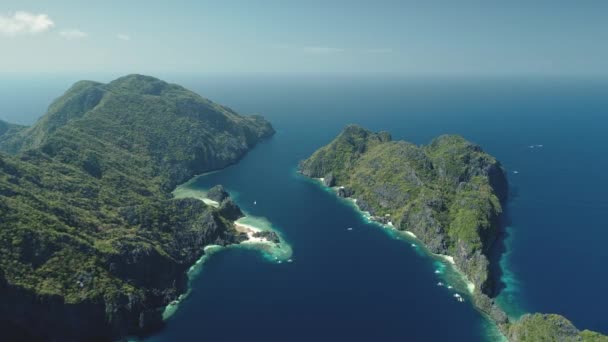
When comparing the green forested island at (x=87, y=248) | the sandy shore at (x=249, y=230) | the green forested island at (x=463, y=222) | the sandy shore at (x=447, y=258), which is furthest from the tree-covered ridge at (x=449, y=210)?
the green forested island at (x=87, y=248)

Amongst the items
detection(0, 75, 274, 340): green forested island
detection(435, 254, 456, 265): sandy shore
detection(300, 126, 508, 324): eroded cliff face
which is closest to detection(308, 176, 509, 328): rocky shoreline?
detection(435, 254, 456, 265): sandy shore

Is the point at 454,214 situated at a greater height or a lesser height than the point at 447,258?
greater

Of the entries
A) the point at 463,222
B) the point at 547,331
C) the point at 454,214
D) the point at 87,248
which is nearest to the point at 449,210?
the point at 454,214

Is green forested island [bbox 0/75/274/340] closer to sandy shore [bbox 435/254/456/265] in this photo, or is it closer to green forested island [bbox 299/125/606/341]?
green forested island [bbox 299/125/606/341]

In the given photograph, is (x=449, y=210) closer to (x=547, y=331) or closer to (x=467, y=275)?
(x=467, y=275)

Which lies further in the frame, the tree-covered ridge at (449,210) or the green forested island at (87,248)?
the tree-covered ridge at (449,210)

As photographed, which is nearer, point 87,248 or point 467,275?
point 87,248

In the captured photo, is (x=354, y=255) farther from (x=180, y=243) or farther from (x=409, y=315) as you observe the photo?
(x=180, y=243)

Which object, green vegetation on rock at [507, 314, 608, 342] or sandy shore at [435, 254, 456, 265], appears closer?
green vegetation on rock at [507, 314, 608, 342]

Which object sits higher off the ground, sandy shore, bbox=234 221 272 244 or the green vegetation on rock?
the green vegetation on rock

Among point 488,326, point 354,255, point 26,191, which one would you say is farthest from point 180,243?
point 488,326

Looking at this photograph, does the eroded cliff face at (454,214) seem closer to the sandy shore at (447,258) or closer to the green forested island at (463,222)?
the green forested island at (463,222)
